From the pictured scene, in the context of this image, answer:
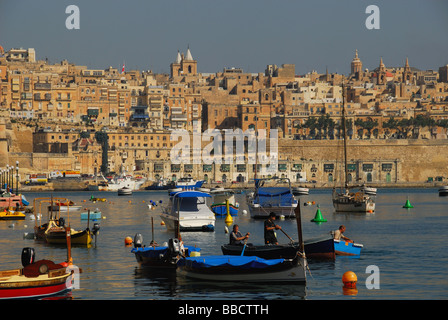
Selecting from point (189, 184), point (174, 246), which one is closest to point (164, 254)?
point (174, 246)

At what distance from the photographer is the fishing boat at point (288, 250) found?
2392 cm

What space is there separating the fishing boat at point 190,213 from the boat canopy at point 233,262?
14695 millimetres

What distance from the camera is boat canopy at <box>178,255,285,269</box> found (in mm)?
22656

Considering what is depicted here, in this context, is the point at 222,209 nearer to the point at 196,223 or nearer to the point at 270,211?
the point at 270,211

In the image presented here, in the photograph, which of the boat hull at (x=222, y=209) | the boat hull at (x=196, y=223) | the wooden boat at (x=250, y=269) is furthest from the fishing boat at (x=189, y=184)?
the wooden boat at (x=250, y=269)

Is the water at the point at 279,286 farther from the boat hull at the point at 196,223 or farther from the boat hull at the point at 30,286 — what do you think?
the boat hull at the point at 30,286

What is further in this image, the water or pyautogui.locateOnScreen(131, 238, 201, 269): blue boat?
pyautogui.locateOnScreen(131, 238, 201, 269): blue boat

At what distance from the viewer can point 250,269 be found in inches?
896

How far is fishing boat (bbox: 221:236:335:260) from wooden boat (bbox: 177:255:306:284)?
64 centimetres

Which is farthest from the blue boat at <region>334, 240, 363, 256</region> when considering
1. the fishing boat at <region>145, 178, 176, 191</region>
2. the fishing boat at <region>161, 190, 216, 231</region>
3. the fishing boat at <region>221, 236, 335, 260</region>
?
the fishing boat at <region>145, 178, 176, 191</region>

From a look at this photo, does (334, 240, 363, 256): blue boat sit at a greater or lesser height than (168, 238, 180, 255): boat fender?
lesser

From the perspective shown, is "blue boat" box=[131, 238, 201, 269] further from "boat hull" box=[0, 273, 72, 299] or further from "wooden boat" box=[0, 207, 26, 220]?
"wooden boat" box=[0, 207, 26, 220]

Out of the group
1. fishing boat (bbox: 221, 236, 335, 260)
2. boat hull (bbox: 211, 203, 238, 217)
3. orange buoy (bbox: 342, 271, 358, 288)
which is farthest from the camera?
boat hull (bbox: 211, 203, 238, 217)
